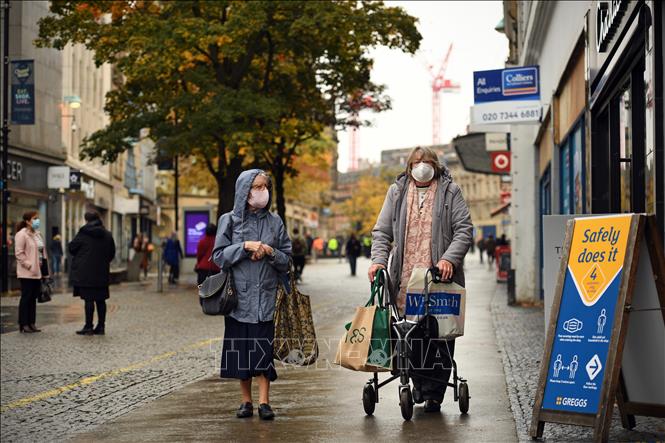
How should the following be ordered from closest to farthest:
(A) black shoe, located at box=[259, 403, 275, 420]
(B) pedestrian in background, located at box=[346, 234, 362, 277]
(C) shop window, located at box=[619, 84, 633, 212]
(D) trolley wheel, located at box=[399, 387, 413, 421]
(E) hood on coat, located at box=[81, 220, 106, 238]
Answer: (D) trolley wheel, located at box=[399, 387, 413, 421]
(A) black shoe, located at box=[259, 403, 275, 420]
(C) shop window, located at box=[619, 84, 633, 212]
(E) hood on coat, located at box=[81, 220, 106, 238]
(B) pedestrian in background, located at box=[346, 234, 362, 277]

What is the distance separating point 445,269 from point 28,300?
38.0 ft

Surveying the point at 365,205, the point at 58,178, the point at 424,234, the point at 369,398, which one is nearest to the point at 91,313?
the point at 369,398

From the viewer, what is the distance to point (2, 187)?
3170cm

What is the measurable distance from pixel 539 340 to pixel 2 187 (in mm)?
20345

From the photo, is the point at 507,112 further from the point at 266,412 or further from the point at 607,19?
the point at 266,412

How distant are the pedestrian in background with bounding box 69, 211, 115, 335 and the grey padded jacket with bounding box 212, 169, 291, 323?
30.9 feet

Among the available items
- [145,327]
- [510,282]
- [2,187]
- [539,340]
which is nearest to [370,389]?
[539,340]

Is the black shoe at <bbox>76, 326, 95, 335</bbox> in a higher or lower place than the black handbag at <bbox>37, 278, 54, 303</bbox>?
lower

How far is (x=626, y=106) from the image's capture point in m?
11.2

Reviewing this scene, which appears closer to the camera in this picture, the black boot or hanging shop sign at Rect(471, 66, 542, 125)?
the black boot

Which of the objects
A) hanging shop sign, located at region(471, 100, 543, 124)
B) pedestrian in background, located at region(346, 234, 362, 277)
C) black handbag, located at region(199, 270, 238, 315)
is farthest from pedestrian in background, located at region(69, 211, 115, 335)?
pedestrian in background, located at region(346, 234, 362, 277)

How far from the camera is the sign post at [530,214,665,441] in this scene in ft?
22.0

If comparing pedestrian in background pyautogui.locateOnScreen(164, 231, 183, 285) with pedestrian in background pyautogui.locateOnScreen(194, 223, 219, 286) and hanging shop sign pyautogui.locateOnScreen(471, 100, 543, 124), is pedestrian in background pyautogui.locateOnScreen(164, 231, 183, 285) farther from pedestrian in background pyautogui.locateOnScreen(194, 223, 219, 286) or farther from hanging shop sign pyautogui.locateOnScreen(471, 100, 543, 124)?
hanging shop sign pyautogui.locateOnScreen(471, 100, 543, 124)

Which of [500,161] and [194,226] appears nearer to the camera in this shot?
[500,161]
